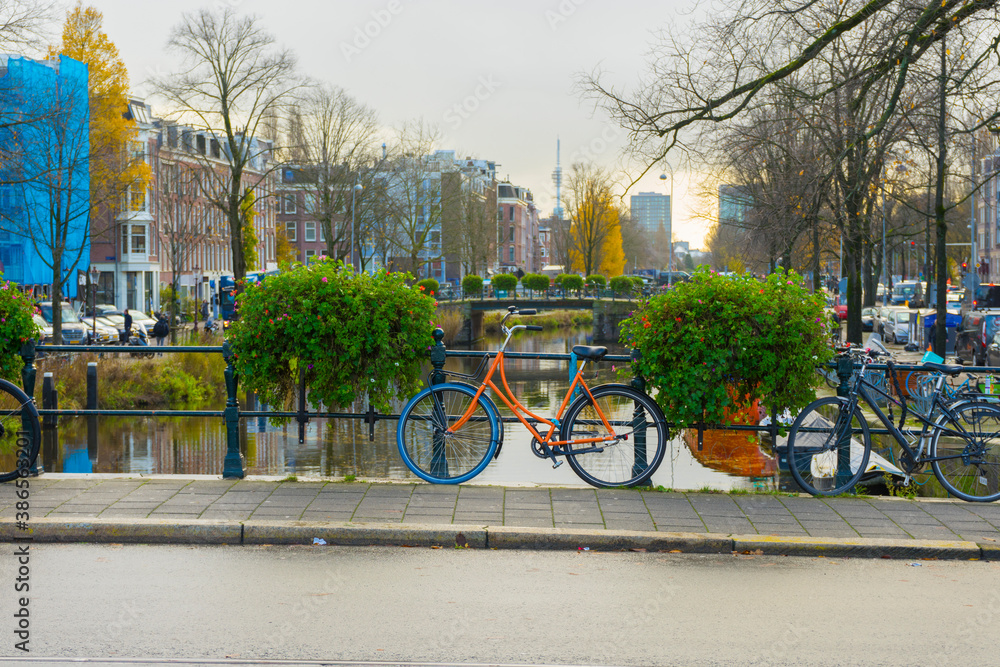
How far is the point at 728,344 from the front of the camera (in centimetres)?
708

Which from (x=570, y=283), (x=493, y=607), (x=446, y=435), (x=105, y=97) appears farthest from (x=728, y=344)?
(x=570, y=283)

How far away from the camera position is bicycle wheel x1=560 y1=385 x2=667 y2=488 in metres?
7.19

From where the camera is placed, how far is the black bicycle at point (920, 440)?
7.22m

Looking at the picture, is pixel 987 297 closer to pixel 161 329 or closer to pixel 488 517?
pixel 161 329

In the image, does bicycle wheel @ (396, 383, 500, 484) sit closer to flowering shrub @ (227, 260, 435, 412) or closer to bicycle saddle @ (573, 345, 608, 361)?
flowering shrub @ (227, 260, 435, 412)

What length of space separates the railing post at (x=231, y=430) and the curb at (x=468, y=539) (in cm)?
143

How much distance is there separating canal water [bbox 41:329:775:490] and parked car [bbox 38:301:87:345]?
13.8 m

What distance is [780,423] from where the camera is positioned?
7461 mm

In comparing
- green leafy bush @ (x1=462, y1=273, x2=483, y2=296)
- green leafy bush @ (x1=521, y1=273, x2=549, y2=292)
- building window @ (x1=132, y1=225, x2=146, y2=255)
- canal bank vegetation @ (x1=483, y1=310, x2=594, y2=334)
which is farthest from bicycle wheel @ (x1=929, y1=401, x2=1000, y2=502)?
building window @ (x1=132, y1=225, x2=146, y2=255)

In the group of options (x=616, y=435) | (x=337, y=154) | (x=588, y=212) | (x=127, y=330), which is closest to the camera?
(x=616, y=435)

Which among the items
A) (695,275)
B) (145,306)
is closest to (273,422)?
(695,275)

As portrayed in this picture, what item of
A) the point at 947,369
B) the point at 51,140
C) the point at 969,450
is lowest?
the point at 969,450

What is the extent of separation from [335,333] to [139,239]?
5456 cm

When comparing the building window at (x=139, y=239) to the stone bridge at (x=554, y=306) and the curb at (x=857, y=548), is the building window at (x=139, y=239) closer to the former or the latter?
the stone bridge at (x=554, y=306)
